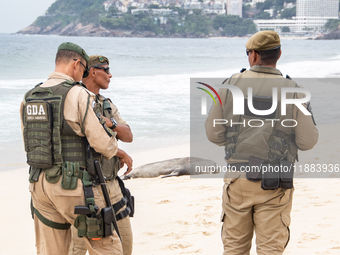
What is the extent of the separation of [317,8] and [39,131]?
18304 centimetres

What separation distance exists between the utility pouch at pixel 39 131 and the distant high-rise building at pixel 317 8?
16585 centimetres

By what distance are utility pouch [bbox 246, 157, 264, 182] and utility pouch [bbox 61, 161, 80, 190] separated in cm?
102

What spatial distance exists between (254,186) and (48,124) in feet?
4.15

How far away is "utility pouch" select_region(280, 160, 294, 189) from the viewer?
2.38 metres

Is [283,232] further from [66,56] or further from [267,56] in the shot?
[66,56]

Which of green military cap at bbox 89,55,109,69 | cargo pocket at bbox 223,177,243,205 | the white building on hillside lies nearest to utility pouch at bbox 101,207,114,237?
cargo pocket at bbox 223,177,243,205

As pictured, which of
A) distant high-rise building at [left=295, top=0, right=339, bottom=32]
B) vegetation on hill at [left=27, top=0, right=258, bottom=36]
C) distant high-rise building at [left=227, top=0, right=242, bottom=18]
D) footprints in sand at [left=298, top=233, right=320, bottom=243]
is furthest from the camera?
distant high-rise building at [left=227, top=0, right=242, bottom=18]

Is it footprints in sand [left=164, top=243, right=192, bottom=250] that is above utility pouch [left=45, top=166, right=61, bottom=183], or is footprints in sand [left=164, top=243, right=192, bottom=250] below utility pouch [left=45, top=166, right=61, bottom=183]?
below

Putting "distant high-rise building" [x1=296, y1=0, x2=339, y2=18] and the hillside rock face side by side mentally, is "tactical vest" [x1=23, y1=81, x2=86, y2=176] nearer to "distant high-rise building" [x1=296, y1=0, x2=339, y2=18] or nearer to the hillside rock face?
the hillside rock face

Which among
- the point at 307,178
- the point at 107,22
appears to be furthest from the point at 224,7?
the point at 307,178

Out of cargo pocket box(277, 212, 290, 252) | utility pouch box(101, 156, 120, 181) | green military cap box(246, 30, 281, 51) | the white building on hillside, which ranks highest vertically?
the white building on hillside

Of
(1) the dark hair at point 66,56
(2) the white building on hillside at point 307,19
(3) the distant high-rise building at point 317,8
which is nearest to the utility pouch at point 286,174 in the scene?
(1) the dark hair at point 66,56

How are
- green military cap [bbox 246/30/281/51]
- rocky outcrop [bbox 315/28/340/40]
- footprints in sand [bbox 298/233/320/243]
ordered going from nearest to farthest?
green military cap [bbox 246/30/281/51] → footprints in sand [bbox 298/233/320/243] → rocky outcrop [bbox 315/28/340/40]

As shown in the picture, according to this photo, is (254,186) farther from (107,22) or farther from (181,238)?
(107,22)
